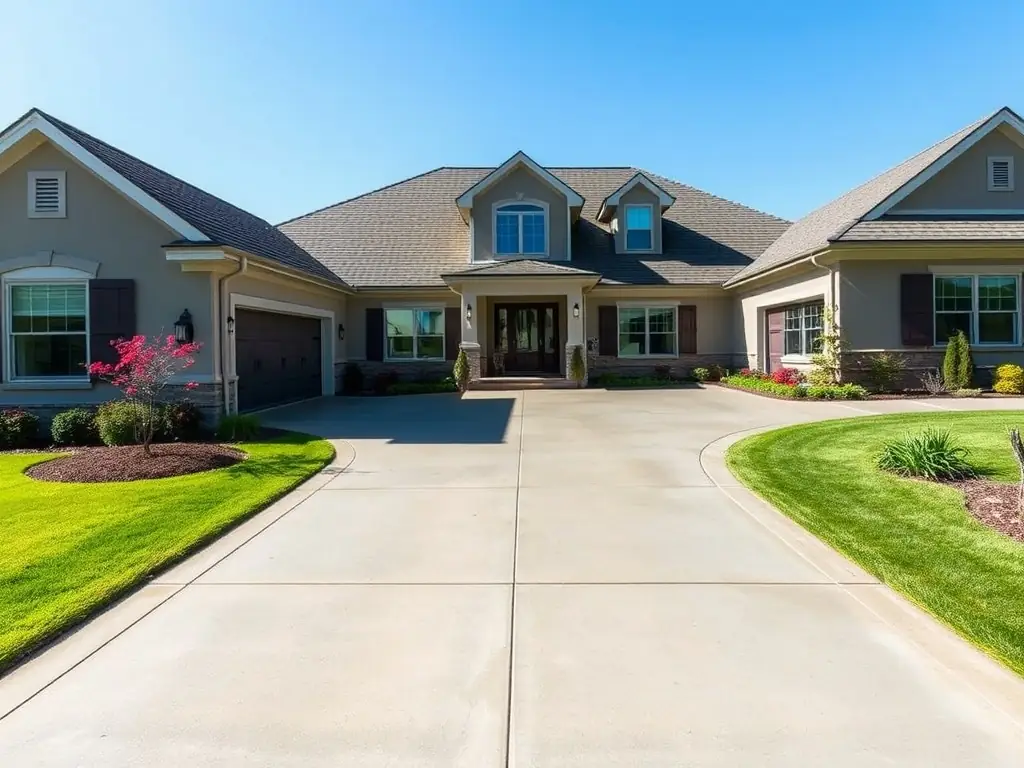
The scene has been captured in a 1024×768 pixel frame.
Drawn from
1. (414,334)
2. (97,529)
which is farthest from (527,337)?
(97,529)

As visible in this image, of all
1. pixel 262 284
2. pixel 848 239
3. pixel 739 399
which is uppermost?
pixel 848 239

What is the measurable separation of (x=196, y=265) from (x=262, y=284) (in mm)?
2292

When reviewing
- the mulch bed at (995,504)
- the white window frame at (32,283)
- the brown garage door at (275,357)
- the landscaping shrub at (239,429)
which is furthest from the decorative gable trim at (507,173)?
the mulch bed at (995,504)

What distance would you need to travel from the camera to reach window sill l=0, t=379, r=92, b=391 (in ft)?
37.9

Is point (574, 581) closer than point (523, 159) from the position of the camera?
Yes

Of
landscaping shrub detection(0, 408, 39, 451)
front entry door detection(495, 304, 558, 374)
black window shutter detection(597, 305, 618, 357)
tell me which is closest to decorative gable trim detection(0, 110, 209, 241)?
landscaping shrub detection(0, 408, 39, 451)

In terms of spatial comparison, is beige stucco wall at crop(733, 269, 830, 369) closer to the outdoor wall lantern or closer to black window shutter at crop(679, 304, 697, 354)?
black window shutter at crop(679, 304, 697, 354)

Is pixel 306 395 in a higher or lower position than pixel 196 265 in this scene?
lower

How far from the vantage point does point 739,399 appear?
15195 mm

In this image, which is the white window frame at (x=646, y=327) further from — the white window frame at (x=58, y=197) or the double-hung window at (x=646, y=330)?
the white window frame at (x=58, y=197)

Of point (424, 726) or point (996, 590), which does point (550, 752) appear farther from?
point (996, 590)

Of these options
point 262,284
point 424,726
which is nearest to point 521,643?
point 424,726

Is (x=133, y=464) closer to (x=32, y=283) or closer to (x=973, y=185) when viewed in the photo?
(x=32, y=283)

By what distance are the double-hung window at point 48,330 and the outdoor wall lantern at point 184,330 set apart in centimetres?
192
